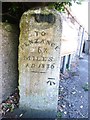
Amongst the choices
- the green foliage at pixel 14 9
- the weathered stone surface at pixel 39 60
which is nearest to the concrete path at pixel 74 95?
the weathered stone surface at pixel 39 60

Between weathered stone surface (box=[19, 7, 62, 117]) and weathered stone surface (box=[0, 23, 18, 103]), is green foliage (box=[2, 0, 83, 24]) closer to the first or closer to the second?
weathered stone surface (box=[0, 23, 18, 103])

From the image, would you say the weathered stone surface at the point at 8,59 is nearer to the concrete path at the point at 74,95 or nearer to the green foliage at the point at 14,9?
the green foliage at the point at 14,9

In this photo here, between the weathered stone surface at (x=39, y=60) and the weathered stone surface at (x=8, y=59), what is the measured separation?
0.38 metres

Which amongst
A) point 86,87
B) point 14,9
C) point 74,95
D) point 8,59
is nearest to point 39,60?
point 8,59

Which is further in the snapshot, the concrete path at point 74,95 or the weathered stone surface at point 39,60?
the concrete path at point 74,95

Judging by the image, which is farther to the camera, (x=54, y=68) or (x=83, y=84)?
(x=83, y=84)

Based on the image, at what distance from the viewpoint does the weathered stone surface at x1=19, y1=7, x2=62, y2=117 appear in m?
3.52

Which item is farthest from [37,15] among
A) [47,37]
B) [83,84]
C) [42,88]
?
[83,84]

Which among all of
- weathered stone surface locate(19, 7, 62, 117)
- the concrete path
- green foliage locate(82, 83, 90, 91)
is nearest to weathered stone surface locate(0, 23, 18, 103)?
weathered stone surface locate(19, 7, 62, 117)

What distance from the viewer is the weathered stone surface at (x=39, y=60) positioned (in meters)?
3.52

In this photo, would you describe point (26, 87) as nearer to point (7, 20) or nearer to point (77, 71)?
point (7, 20)

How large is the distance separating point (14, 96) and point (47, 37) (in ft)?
4.08

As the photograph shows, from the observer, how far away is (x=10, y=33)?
4.01 m

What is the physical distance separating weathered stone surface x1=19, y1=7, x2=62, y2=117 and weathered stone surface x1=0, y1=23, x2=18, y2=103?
1.25 ft
